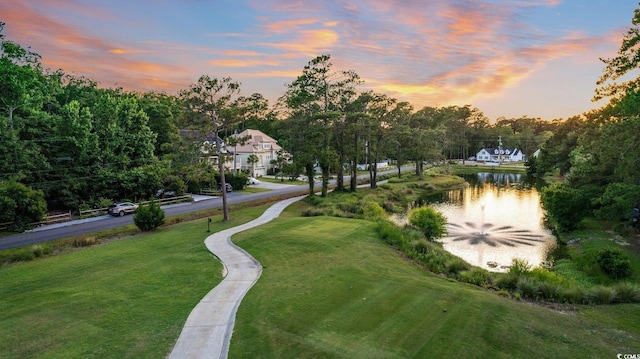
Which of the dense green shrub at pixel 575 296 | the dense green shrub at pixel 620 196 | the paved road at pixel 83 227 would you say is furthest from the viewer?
the paved road at pixel 83 227

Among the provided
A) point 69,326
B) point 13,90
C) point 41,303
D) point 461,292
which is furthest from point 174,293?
point 13,90

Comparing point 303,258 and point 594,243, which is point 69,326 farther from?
point 594,243

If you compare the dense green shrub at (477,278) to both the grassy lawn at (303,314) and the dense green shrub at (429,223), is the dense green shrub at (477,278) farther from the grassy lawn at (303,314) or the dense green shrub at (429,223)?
the dense green shrub at (429,223)

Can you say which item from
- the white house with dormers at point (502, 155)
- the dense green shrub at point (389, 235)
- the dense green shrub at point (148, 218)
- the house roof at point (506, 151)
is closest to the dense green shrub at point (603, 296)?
the dense green shrub at point (389, 235)

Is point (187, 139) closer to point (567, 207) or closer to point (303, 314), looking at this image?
point (303, 314)

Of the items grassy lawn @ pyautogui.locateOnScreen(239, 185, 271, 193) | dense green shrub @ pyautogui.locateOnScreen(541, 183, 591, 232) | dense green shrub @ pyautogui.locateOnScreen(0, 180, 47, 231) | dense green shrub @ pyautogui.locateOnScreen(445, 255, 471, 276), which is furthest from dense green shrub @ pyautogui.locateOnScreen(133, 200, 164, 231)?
dense green shrub @ pyautogui.locateOnScreen(541, 183, 591, 232)
